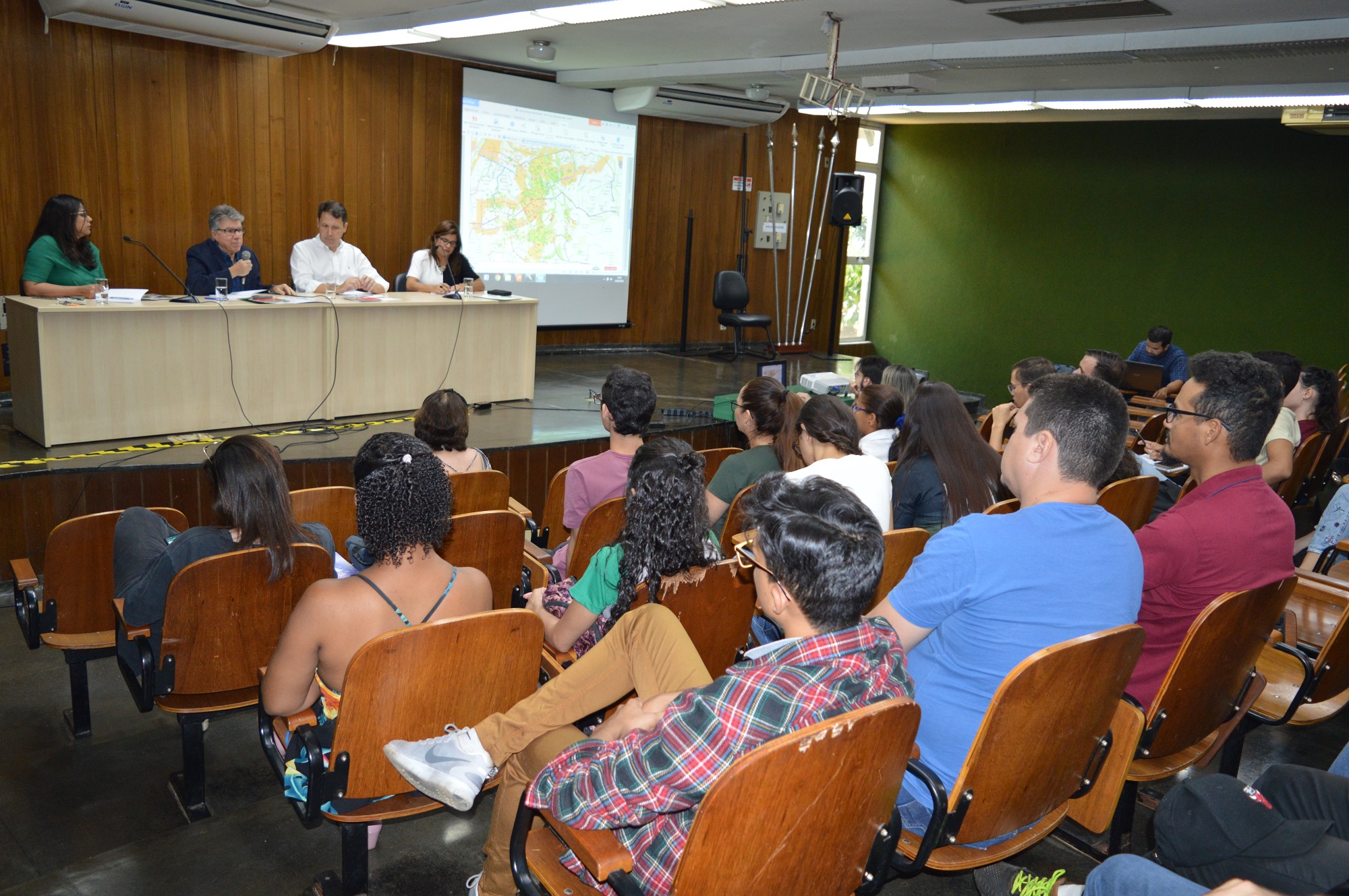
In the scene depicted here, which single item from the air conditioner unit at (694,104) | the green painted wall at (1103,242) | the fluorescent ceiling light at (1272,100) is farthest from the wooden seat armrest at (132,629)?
the green painted wall at (1103,242)

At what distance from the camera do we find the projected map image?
806 centimetres

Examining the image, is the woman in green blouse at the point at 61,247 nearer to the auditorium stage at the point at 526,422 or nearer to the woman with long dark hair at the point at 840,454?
the auditorium stage at the point at 526,422

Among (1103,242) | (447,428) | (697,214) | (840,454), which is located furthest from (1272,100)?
(447,428)

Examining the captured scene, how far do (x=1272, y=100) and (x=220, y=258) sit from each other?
304 inches

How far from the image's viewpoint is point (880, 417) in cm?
391

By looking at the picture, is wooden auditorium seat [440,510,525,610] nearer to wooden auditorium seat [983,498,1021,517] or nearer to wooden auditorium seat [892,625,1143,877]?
wooden auditorium seat [892,625,1143,877]

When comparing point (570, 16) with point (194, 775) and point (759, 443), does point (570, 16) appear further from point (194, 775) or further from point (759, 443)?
point (194, 775)

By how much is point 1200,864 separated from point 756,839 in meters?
0.84

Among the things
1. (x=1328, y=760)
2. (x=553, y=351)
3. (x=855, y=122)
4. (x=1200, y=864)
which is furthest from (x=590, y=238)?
(x=1200, y=864)

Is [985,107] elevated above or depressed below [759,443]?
above

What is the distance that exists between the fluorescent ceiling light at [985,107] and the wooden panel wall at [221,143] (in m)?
2.61

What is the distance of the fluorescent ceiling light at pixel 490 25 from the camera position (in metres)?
5.70

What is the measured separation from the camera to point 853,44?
6445 millimetres

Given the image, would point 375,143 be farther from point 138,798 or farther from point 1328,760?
Result: point 1328,760
